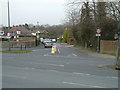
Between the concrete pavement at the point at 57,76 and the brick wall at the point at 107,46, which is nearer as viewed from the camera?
the concrete pavement at the point at 57,76

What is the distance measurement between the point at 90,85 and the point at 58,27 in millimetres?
111516

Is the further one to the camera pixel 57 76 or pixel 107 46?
→ pixel 107 46

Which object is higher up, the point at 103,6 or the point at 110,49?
the point at 103,6

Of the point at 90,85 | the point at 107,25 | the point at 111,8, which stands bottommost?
the point at 90,85

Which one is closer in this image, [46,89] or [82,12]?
[46,89]

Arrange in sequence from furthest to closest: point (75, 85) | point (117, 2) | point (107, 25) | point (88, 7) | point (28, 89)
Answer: point (88, 7) → point (107, 25) → point (117, 2) → point (75, 85) → point (28, 89)

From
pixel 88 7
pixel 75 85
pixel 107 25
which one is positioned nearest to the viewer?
pixel 75 85

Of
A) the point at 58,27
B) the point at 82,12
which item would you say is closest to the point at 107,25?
the point at 82,12

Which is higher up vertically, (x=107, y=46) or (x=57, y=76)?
(x=107, y=46)

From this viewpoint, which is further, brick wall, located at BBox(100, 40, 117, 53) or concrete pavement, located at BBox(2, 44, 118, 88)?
brick wall, located at BBox(100, 40, 117, 53)

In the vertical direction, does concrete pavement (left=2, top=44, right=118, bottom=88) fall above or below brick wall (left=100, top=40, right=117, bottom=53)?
below

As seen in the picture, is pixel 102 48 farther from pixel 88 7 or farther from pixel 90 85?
pixel 90 85

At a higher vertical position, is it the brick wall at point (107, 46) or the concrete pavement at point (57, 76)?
the brick wall at point (107, 46)

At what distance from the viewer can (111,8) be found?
2864 cm
